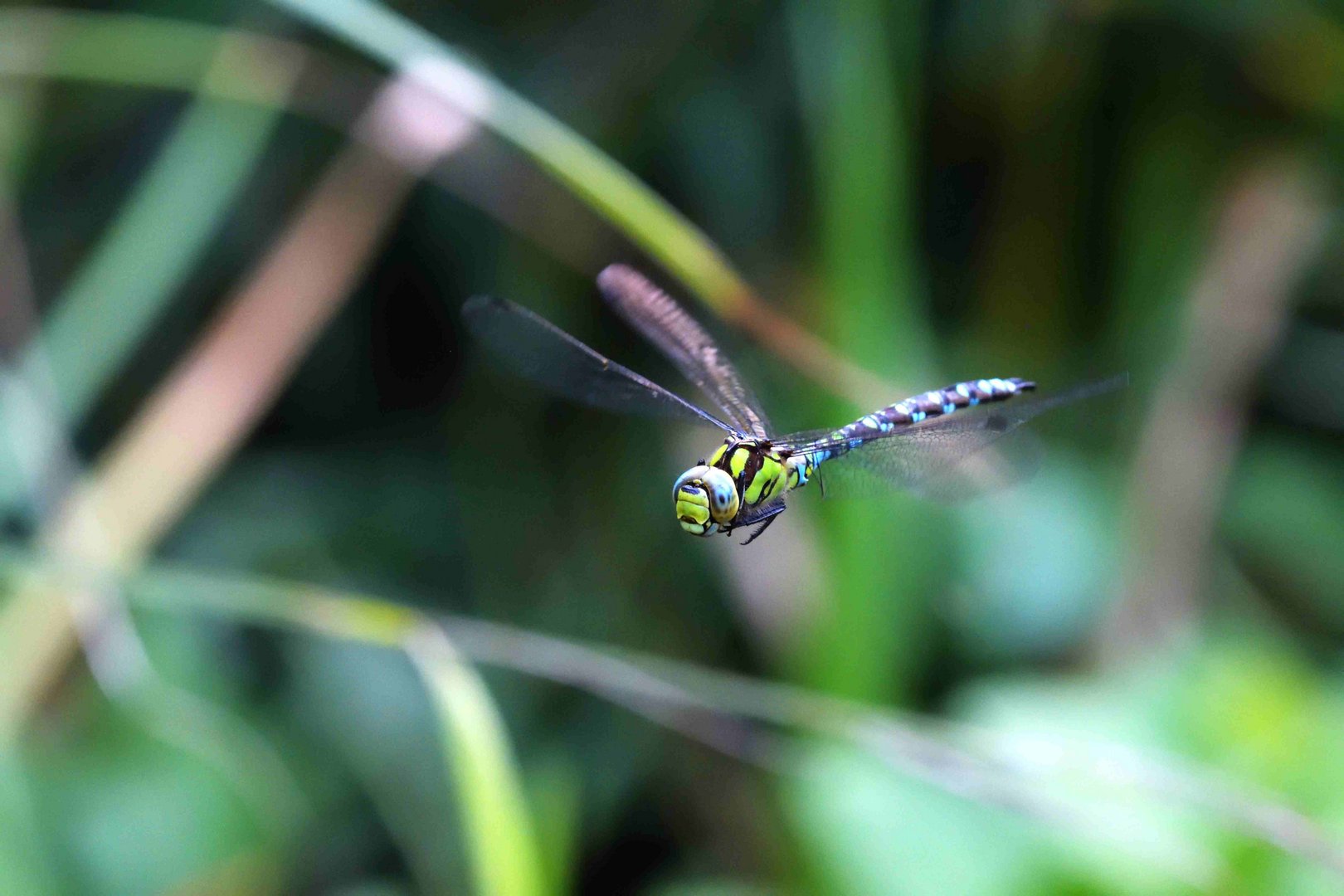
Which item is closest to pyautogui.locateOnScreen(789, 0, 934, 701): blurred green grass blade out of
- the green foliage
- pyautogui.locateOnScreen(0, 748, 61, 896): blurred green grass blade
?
the green foliage

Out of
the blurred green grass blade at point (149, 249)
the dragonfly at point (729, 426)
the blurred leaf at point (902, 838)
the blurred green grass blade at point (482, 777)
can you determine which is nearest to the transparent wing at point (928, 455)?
the dragonfly at point (729, 426)

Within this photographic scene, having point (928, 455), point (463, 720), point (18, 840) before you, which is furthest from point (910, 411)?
point (18, 840)

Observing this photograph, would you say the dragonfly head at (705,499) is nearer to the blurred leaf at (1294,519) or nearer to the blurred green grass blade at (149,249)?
the blurred green grass blade at (149,249)

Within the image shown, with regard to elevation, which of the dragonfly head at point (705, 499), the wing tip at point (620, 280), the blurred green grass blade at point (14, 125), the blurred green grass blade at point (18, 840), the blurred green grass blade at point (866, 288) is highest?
the blurred green grass blade at point (866, 288)

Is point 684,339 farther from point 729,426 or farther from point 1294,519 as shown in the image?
point 1294,519

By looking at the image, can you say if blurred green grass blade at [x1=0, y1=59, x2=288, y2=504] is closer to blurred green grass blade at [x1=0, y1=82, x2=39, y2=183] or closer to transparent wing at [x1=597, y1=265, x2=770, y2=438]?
blurred green grass blade at [x1=0, y1=82, x2=39, y2=183]

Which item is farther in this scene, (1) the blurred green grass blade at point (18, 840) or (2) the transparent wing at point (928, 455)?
(1) the blurred green grass blade at point (18, 840)
